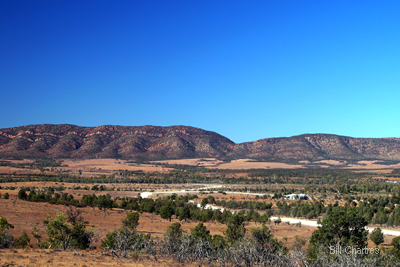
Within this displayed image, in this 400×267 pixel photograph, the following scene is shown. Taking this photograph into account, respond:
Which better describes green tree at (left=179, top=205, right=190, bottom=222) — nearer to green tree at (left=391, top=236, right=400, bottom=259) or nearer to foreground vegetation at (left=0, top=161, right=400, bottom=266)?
foreground vegetation at (left=0, top=161, right=400, bottom=266)

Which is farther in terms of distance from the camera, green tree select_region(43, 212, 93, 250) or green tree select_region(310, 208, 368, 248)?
green tree select_region(43, 212, 93, 250)

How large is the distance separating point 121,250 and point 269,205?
137ft

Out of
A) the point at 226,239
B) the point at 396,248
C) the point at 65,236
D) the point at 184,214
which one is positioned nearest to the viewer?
the point at 396,248

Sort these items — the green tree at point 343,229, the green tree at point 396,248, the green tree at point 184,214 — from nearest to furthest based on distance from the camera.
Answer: the green tree at point 396,248 → the green tree at point 343,229 → the green tree at point 184,214

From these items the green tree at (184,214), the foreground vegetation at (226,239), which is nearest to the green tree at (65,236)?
the foreground vegetation at (226,239)

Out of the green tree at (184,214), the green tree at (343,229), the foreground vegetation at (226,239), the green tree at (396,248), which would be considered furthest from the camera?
the green tree at (184,214)

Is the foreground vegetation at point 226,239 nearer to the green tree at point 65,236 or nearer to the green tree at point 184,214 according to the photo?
the green tree at point 65,236

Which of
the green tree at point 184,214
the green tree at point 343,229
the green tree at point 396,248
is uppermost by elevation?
the green tree at point 343,229

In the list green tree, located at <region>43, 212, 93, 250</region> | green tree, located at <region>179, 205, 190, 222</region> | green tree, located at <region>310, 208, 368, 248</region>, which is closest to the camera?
green tree, located at <region>310, 208, 368, 248</region>

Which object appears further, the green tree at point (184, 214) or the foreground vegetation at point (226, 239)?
the green tree at point (184, 214)

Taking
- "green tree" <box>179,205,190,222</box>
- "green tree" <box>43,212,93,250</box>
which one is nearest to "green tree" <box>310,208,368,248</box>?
"green tree" <box>43,212,93,250</box>

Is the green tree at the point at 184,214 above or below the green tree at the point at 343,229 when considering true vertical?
below

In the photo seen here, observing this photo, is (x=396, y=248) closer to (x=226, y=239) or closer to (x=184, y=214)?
(x=226, y=239)

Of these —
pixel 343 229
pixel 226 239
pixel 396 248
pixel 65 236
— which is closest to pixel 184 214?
pixel 226 239
